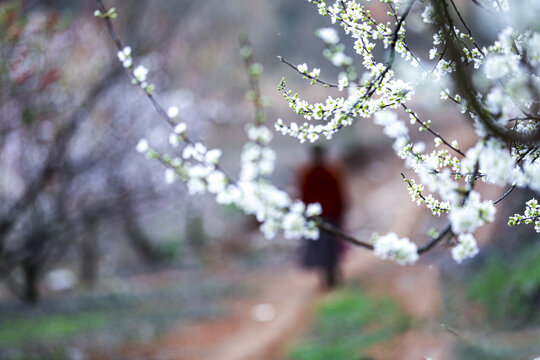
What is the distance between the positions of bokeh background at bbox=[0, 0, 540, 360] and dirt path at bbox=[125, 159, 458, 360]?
0.04 meters

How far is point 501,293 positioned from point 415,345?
1.46m

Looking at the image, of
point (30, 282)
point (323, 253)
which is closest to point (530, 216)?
point (323, 253)

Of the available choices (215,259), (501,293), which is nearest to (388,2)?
(501,293)

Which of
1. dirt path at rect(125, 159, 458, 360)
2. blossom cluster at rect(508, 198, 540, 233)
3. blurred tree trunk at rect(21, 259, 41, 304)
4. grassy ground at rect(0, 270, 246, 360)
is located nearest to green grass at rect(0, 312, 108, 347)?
grassy ground at rect(0, 270, 246, 360)

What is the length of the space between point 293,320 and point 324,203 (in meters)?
1.77

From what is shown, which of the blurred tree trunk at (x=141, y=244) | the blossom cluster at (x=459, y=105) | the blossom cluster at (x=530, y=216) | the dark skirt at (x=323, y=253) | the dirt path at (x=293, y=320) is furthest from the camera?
the blurred tree trunk at (x=141, y=244)

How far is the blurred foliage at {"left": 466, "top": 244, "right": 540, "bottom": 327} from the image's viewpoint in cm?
585

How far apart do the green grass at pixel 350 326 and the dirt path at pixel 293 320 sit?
192 mm

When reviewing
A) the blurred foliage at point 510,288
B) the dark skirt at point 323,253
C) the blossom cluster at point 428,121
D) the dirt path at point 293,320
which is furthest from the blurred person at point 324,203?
the blossom cluster at point 428,121

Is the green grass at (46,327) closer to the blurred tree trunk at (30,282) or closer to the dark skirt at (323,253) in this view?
the blurred tree trunk at (30,282)

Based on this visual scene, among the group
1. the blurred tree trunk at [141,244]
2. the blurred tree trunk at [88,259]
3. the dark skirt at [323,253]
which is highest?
the blurred tree trunk at [141,244]

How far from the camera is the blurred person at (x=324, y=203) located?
847 centimetres

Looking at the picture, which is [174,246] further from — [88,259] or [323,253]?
[323,253]

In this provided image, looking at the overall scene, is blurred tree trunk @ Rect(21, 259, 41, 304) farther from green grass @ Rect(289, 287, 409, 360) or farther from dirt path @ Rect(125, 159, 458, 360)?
green grass @ Rect(289, 287, 409, 360)
